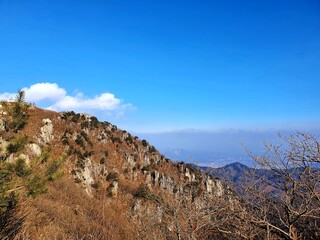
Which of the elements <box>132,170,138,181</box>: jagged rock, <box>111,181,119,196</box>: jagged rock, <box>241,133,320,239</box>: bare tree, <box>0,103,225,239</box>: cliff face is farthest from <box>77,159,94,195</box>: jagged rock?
<box>241,133,320,239</box>: bare tree

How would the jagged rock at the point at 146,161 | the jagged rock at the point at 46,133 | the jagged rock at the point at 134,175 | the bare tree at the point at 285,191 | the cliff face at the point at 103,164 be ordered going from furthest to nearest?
1. the jagged rock at the point at 146,161
2. the jagged rock at the point at 134,175
3. the jagged rock at the point at 46,133
4. the cliff face at the point at 103,164
5. the bare tree at the point at 285,191

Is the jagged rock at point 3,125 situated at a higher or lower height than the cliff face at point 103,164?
higher

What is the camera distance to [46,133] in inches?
1077

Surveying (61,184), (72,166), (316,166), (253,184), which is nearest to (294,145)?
(316,166)

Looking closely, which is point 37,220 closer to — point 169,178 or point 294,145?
point 294,145

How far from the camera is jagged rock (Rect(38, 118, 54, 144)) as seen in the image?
2619 centimetres

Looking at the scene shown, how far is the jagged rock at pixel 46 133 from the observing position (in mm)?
26194

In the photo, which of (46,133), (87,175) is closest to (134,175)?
(87,175)

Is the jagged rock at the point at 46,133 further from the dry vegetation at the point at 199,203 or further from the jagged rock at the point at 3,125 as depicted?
the jagged rock at the point at 3,125

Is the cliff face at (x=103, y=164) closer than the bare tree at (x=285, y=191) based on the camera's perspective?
No

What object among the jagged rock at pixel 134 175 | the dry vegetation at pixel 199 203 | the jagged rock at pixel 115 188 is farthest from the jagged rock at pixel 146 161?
the dry vegetation at pixel 199 203

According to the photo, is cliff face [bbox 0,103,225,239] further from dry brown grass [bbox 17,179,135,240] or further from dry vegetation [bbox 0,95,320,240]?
dry vegetation [bbox 0,95,320,240]

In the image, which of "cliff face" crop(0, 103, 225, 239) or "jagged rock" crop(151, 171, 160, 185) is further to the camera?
"jagged rock" crop(151, 171, 160, 185)

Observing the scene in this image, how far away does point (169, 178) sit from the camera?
31.5 m
